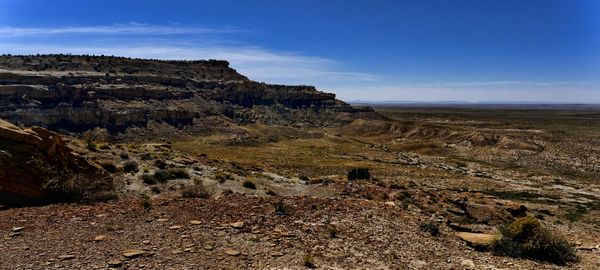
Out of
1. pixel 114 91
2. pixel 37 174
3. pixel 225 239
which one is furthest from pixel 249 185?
pixel 114 91

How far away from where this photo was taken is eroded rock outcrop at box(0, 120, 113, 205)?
12.9 metres

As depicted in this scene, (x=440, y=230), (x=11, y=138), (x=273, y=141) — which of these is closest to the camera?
(x=440, y=230)

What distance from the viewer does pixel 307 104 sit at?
114 meters

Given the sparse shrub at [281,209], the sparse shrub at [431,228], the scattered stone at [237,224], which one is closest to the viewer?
the scattered stone at [237,224]

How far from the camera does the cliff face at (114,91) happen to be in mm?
60781

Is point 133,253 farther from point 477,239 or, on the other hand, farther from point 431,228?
point 477,239

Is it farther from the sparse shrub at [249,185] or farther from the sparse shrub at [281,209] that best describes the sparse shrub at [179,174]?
the sparse shrub at [281,209]

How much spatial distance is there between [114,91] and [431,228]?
67.5 metres

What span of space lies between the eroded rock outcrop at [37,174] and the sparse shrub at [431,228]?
10102 millimetres

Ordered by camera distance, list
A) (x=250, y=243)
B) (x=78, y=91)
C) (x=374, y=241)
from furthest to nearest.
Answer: (x=78, y=91) → (x=374, y=241) → (x=250, y=243)

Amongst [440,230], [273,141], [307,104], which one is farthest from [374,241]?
[307,104]

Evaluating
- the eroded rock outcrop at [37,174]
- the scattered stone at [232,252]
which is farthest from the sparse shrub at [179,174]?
the scattered stone at [232,252]

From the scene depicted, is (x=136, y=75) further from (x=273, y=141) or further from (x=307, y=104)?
(x=307, y=104)

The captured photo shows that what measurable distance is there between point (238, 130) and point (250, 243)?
6482 centimetres
